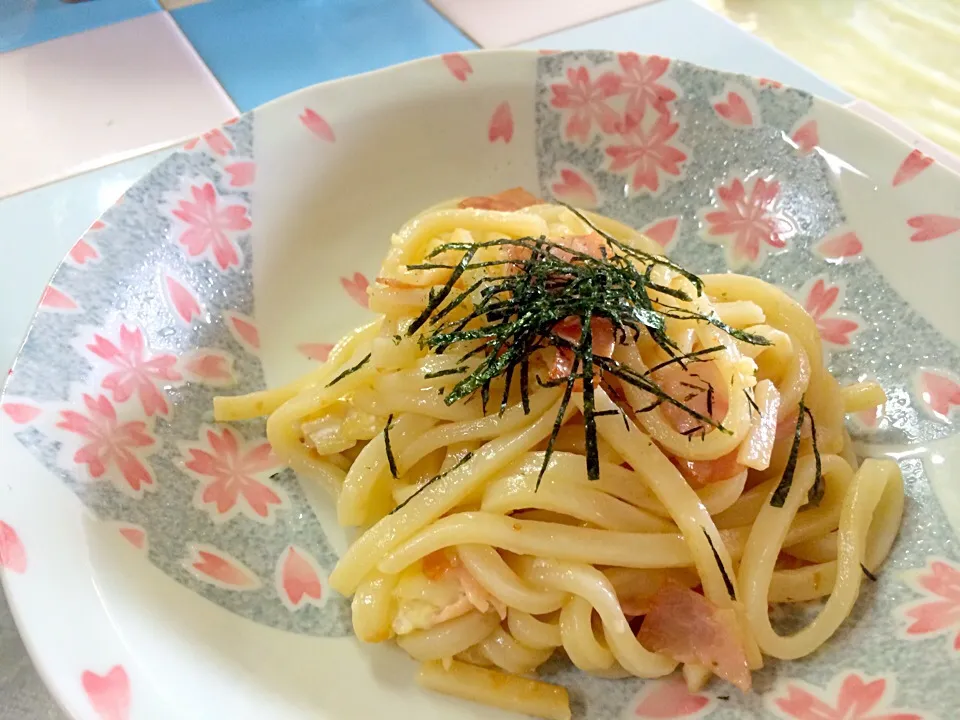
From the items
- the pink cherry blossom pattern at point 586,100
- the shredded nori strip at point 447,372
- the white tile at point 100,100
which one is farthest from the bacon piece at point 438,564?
the white tile at point 100,100

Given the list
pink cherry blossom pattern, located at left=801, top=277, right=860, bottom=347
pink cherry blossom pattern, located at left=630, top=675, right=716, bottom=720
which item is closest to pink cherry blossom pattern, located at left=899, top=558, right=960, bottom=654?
pink cherry blossom pattern, located at left=630, top=675, right=716, bottom=720

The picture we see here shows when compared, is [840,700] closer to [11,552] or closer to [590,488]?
[590,488]

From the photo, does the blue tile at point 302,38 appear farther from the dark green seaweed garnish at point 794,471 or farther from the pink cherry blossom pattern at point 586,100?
the dark green seaweed garnish at point 794,471

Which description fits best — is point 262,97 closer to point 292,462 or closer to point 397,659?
point 292,462

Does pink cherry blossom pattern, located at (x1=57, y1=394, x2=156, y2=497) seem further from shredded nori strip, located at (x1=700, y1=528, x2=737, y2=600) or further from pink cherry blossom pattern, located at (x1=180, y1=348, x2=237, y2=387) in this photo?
shredded nori strip, located at (x1=700, y1=528, x2=737, y2=600)

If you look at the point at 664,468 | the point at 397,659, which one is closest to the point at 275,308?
the point at 397,659

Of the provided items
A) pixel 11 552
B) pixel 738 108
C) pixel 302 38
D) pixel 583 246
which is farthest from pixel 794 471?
pixel 302 38
